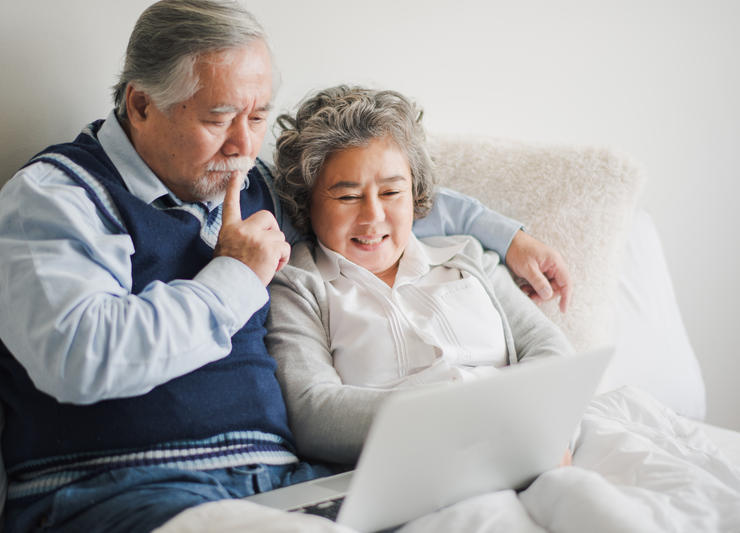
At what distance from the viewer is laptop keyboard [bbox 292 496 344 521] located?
0.98 meters

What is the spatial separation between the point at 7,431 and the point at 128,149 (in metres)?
0.51

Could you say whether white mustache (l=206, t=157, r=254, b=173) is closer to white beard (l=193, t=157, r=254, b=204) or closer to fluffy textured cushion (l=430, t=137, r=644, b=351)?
white beard (l=193, t=157, r=254, b=204)

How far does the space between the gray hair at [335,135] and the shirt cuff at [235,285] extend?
1.22 ft

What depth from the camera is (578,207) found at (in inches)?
66.7

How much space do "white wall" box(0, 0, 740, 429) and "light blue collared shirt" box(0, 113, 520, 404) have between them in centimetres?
38

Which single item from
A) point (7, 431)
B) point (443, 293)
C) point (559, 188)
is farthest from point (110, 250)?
point (559, 188)

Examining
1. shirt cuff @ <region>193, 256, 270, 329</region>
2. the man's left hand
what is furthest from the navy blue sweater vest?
the man's left hand

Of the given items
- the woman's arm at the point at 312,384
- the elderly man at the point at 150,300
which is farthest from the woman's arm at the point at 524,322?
the elderly man at the point at 150,300

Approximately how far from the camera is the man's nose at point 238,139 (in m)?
1.24

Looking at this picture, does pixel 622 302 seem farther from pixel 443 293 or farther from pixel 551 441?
pixel 551 441

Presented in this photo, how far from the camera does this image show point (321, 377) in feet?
4.25

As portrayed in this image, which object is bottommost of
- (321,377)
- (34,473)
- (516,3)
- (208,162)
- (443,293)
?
(34,473)

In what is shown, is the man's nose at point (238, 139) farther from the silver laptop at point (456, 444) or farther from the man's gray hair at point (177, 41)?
the silver laptop at point (456, 444)

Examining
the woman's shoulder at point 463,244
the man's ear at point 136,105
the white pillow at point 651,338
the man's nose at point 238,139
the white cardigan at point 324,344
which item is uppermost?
the man's ear at point 136,105
